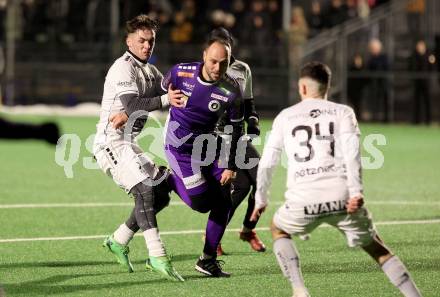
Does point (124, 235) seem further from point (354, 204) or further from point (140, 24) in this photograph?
point (354, 204)

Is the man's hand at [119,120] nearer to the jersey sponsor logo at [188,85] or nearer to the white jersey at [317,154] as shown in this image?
the jersey sponsor logo at [188,85]

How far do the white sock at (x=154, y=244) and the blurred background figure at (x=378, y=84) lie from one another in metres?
22.3

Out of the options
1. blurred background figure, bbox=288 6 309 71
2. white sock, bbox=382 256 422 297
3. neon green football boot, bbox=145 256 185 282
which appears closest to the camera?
white sock, bbox=382 256 422 297

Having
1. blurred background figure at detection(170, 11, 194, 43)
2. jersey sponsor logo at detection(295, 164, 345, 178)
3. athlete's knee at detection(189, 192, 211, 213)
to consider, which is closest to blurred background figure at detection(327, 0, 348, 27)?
blurred background figure at detection(170, 11, 194, 43)

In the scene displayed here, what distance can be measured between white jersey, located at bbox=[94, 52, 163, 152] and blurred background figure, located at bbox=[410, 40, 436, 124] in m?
22.0

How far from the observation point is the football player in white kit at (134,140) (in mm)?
9250

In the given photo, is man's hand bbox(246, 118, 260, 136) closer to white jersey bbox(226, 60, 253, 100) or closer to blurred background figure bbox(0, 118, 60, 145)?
white jersey bbox(226, 60, 253, 100)

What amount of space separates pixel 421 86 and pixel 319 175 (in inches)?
948

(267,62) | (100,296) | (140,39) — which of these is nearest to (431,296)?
(100,296)

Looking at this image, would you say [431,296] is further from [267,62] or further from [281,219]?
→ [267,62]

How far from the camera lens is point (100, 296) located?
827cm

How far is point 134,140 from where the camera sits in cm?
968

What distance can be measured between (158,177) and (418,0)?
2304cm

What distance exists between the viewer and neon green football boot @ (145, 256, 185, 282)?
8.91m
